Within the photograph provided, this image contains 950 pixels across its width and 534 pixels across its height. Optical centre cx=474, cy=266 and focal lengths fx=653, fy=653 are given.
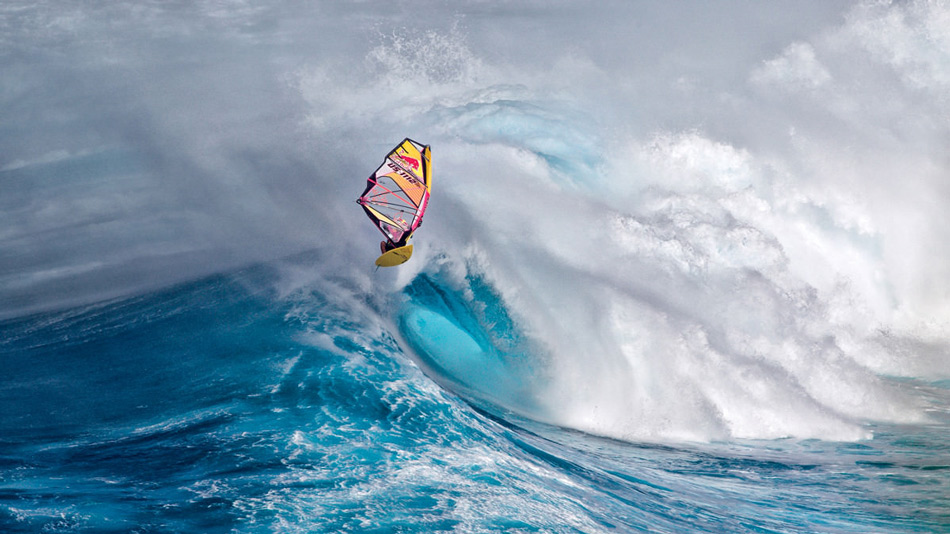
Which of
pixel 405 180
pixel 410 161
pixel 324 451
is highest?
pixel 410 161

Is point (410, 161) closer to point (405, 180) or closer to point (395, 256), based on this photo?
point (405, 180)

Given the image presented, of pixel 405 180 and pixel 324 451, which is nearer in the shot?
pixel 324 451

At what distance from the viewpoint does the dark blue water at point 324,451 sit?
288 inches

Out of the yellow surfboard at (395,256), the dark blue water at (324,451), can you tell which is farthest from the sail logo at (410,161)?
the dark blue water at (324,451)

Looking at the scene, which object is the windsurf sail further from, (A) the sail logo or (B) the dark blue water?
(B) the dark blue water

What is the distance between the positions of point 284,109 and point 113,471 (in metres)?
10.9

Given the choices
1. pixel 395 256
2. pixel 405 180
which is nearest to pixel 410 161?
pixel 405 180

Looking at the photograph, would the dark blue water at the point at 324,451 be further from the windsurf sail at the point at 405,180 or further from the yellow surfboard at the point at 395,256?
the windsurf sail at the point at 405,180

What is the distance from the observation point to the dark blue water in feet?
24.0

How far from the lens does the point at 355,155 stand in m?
15.0

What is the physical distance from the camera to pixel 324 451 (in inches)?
324

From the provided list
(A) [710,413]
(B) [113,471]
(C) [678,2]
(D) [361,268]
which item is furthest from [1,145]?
(C) [678,2]

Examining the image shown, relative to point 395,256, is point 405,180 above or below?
above

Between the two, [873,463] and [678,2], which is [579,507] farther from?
[678,2]
